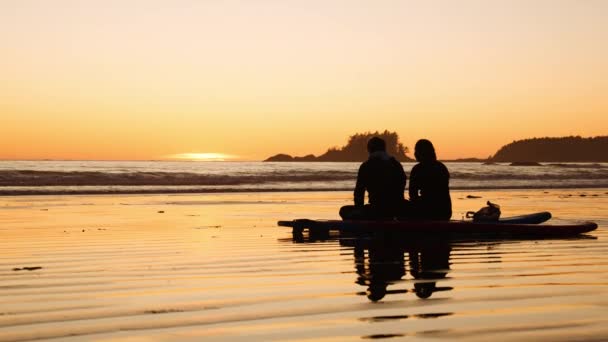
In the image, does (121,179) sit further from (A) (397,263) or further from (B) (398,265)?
(B) (398,265)

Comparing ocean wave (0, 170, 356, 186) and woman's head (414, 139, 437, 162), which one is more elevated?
woman's head (414, 139, 437, 162)

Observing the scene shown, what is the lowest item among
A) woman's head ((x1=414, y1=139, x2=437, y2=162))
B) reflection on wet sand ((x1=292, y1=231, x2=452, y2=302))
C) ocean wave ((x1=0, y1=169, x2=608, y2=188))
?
reflection on wet sand ((x1=292, y1=231, x2=452, y2=302))

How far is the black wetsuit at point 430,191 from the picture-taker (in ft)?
38.5

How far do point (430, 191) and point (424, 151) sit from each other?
29.0 inches

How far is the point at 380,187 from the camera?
12047mm

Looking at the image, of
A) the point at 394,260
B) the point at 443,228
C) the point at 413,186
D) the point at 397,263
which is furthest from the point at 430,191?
the point at 397,263

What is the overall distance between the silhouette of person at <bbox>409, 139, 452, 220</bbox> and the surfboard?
1.07 feet

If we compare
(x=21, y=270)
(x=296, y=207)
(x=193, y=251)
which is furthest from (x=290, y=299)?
(x=296, y=207)

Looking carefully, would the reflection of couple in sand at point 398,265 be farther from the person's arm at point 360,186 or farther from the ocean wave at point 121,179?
the ocean wave at point 121,179

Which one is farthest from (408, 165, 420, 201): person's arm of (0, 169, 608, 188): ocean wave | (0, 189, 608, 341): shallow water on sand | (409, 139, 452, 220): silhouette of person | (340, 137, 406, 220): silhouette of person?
(0, 169, 608, 188): ocean wave

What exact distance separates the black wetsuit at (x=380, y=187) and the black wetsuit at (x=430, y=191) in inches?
8.6

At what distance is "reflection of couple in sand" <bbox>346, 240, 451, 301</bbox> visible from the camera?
21.4 ft

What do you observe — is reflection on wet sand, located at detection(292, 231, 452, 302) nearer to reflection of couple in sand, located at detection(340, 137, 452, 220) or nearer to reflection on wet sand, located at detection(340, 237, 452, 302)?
reflection on wet sand, located at detection(340, 237, 452, 302)

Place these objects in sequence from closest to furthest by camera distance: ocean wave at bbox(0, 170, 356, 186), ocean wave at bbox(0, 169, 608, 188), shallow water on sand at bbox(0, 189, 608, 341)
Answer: shallow water on sand at bbox(0, 189, 608, 341) → ocean wave at bbox(0, 170, 356, 186) → ocean wave at bbox(0, 169, 608, 188)
